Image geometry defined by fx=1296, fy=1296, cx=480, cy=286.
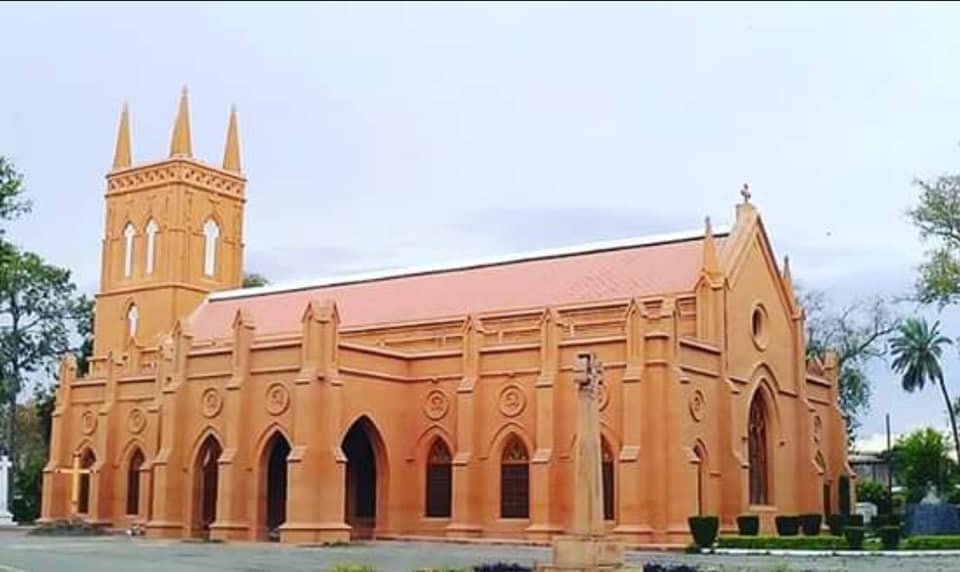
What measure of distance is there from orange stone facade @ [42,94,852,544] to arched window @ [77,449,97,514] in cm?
9

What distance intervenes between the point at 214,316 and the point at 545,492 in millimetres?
24345

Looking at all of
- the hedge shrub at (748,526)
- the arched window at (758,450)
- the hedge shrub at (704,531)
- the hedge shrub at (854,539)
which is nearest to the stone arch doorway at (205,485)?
the hedge shrub at (704,531)

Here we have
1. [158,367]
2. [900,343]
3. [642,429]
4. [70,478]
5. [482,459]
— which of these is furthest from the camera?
[900,343]

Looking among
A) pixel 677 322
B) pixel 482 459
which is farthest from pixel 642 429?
pixel 482 459

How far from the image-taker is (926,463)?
80.6 meters

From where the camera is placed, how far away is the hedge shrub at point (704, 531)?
3841cm

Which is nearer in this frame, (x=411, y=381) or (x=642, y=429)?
(x=642, y=429)

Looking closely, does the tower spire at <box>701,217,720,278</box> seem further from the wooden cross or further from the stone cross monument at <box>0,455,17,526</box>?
the stone cross monument at <box>0,455,17,526</box>

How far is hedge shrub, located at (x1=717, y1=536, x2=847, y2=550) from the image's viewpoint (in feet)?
119

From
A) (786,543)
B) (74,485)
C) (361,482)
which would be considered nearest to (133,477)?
(74,485)

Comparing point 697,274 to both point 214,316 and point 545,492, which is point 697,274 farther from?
point 214,316

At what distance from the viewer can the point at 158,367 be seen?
52.1 meters

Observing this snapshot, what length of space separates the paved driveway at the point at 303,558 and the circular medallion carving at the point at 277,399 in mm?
5394

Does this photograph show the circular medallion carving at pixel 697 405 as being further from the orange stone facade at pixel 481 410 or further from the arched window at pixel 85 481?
the arched window at pixel 85 481
